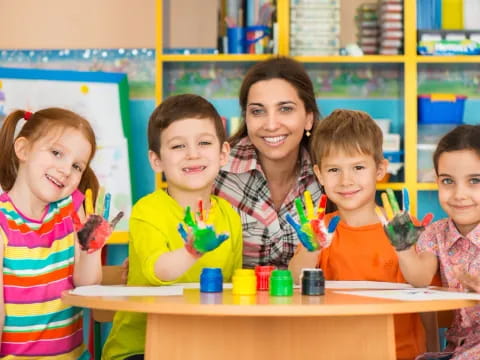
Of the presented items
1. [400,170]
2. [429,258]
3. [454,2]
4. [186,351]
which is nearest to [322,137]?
[429,258]

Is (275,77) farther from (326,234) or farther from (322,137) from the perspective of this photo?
(326,234)

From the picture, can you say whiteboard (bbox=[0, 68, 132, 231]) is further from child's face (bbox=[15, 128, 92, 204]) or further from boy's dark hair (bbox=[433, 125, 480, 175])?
boy's dark hair (bbox=[433, 125, 480, 175])

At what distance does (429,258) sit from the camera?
7.09 ft

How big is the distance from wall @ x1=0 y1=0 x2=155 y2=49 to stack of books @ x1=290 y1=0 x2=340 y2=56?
773mm

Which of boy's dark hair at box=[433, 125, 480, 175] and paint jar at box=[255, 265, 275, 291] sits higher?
boy's dark hair at box=[433, 125, 480, 175]

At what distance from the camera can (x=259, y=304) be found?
1479mm

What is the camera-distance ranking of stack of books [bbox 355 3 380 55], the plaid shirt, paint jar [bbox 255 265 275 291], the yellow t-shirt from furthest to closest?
stack of books [bbox 355 3 380 55]
the plaid shirt
the yellow t-shirt
paint jar [bbox 255 265 275 291]

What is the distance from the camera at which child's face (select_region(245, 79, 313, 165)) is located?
281 cm

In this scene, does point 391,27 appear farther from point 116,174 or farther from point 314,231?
point 314,231

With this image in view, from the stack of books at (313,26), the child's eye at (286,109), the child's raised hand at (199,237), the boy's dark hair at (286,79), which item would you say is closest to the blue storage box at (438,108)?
the stack of books at (313,26)

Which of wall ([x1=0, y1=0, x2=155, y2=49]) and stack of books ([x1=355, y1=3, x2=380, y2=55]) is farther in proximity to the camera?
wall ([x1=0, y1=0, x2=155, y2=49])

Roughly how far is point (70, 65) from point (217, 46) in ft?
2.55

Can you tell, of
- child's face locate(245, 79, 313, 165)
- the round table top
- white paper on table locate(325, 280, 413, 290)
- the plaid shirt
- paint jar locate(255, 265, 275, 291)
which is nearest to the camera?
the round table top

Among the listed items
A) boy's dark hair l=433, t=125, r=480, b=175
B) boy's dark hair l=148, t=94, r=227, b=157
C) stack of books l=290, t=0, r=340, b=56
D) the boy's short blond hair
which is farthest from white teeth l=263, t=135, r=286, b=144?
stack of books l=290, t=0, r=340, b=56
